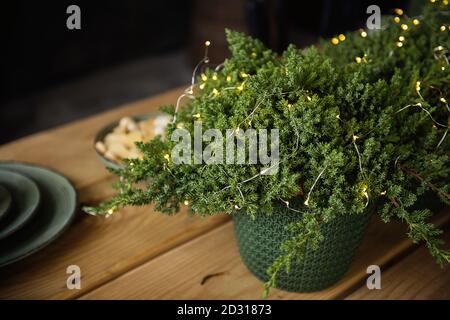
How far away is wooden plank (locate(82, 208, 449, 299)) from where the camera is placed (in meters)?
0.74

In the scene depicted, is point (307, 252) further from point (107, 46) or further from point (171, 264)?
point (107, 46)

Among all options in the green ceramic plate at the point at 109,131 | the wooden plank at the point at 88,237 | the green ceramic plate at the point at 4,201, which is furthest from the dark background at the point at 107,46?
the green ceramic plate at the point at 4,201

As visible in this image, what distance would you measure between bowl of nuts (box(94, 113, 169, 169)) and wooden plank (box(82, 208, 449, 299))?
24cm

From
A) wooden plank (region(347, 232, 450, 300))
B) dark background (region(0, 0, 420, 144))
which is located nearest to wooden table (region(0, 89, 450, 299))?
wooden plank (region(347, 232, 450, 300))

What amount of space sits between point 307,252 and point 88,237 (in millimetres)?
409

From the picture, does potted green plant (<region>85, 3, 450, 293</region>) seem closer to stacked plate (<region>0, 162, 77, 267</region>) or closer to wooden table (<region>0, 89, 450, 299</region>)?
wooden table (<region>0, 89, 450, 299</region>)

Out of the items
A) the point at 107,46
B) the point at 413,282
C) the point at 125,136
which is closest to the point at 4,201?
the point at 125,136

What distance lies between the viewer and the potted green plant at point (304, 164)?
1.95ft

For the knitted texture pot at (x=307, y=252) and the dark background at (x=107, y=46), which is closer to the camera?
the knitted texture pot at (x=307, y=252)

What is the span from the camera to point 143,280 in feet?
2.51

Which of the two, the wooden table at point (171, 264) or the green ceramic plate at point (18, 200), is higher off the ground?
the green ceramic plate at point (18, 200)

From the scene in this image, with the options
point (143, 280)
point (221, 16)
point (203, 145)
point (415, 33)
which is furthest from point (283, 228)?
point (221, 16)

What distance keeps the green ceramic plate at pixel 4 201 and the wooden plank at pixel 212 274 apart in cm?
20

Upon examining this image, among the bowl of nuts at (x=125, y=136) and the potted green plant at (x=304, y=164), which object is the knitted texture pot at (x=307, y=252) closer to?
the potted green plant at (x=304, y=164)
